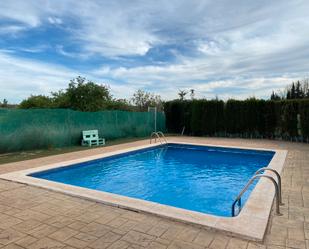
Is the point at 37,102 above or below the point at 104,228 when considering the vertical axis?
above

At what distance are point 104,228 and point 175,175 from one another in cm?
436

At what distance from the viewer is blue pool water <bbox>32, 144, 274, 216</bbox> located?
519cm

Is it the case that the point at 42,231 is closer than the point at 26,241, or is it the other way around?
the point at 26,241

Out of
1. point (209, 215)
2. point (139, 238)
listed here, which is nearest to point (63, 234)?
point (139, 238)

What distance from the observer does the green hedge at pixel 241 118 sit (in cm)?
1251

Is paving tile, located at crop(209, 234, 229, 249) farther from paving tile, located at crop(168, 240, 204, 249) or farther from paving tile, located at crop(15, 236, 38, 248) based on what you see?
paving tile, located at crop(15, 236, 38, 248)

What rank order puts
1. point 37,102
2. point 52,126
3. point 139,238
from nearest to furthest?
point 139,238, point 52,126, point 37,102

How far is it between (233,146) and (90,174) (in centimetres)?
632

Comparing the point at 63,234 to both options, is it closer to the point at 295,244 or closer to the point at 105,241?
the point at 105,241

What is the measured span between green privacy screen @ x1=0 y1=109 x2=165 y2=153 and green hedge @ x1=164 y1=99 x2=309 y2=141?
155 inches

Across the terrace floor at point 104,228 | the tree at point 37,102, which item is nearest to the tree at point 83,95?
the tree at point 37,102

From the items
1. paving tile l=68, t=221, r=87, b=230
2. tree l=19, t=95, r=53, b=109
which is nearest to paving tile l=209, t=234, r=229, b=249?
paving tile l=68, t=221, r=87, b=230

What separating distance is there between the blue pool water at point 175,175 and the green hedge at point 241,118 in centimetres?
429

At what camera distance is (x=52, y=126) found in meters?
9.60
